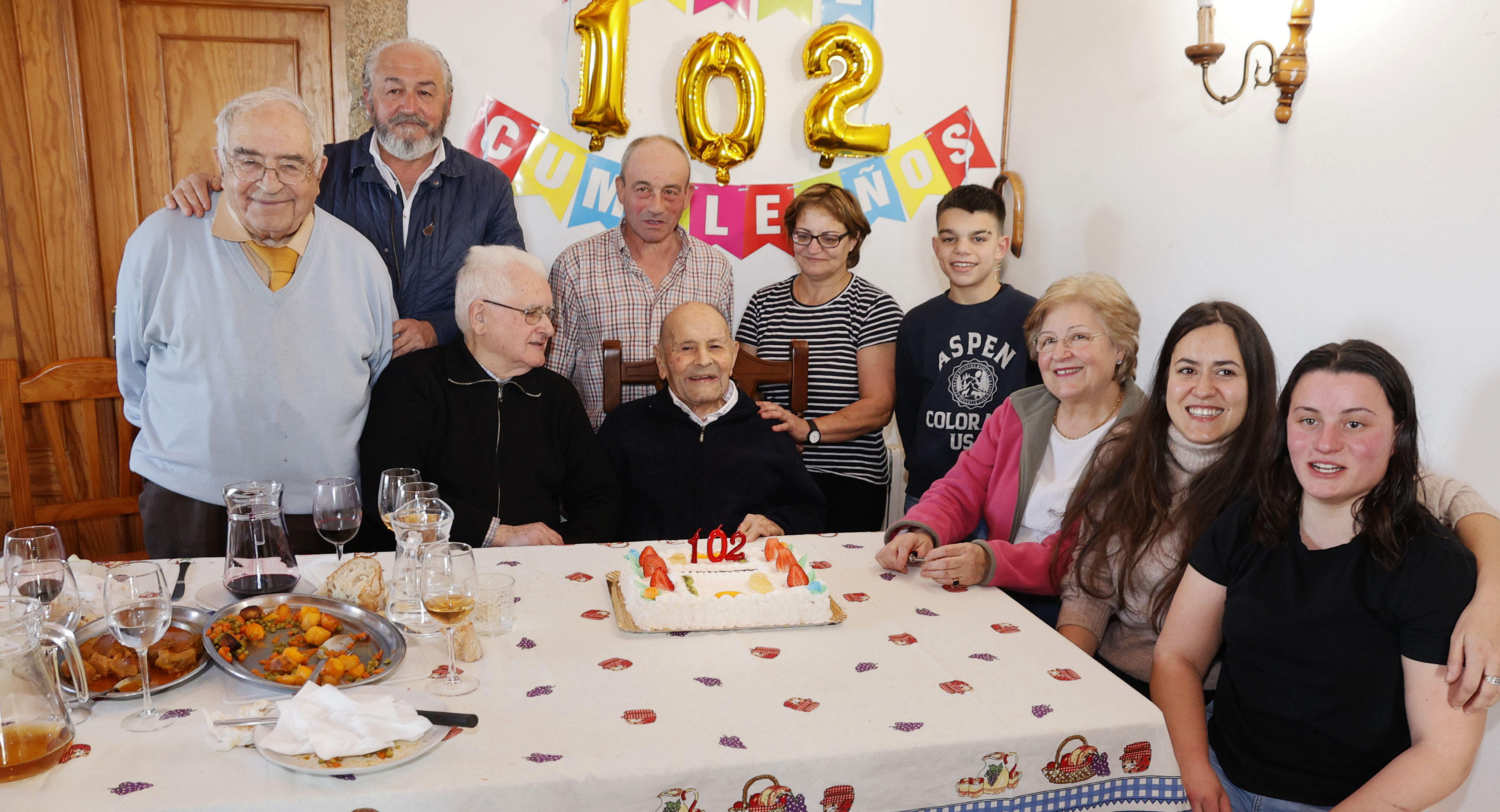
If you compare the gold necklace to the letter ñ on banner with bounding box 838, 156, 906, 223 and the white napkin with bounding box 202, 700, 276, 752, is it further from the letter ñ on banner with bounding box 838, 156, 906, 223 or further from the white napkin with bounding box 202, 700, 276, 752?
the letter ñ on banner with bounding box 838, 156, 906, 223

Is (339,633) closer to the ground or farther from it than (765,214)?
closer to the ground

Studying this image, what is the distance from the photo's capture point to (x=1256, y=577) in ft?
5.43

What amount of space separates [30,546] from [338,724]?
2.21 ft

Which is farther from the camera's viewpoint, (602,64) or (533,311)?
(602,64)

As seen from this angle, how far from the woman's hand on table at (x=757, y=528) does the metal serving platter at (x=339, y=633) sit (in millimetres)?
907

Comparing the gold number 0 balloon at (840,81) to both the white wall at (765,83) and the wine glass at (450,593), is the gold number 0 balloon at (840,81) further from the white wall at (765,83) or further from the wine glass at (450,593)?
the wine glass at (450,593)

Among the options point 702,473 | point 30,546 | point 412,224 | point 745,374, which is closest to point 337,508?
point 30,546

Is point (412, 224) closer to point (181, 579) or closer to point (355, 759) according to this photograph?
point (181, 579)

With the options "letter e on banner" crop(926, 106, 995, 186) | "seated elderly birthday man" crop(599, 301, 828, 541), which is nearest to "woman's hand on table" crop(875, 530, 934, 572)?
"seated elderly birthday man" crop(599, 301, 828, 541)

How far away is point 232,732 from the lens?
1.26 meters

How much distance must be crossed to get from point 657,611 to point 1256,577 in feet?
3.32

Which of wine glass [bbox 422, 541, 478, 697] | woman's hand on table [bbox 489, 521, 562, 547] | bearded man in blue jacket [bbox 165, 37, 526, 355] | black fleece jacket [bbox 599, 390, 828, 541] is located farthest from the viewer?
bearded man in blue jacket [bbox 165, 37, 526, 355]

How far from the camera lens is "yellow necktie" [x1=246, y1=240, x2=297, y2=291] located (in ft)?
7.73

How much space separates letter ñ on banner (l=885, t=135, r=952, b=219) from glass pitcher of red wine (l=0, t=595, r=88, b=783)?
138 inches
